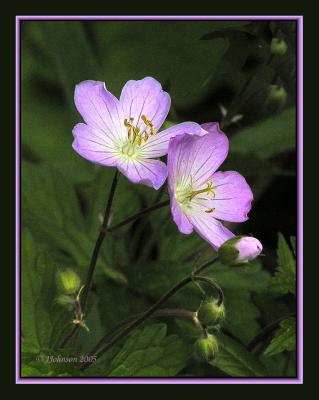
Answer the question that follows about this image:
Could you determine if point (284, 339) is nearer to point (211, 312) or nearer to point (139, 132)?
point (211, 312)

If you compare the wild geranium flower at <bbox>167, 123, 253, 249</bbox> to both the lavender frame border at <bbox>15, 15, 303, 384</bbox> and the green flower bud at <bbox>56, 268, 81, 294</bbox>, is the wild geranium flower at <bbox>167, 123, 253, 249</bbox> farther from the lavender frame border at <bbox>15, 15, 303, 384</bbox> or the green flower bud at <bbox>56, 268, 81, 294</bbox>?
the green flower bud at <bbox>56, 268, 81, 294</bbox>

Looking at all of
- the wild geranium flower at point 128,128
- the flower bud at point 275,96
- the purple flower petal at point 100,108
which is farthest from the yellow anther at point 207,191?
the flower bud at point 275,96

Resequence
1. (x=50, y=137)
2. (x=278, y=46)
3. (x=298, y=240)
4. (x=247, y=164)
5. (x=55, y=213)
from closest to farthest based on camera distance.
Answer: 1. (x=298, y=240)
2. (x=278, y=46)
3. (x=247, y=164)
4. (x=55, y=213)
5. (x=50, y=137)

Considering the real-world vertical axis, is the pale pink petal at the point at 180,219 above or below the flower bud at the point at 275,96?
below

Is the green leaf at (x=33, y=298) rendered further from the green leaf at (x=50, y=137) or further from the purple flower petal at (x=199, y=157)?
the green leaf at (x=50, y=137)

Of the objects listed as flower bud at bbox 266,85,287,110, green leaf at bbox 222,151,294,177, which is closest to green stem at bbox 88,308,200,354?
green leaf at bbox 222,151,294,177

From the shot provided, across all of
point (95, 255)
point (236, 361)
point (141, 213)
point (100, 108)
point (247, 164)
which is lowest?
point (236, 361)

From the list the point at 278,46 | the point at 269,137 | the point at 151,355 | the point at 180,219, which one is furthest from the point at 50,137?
the point at 180,219
